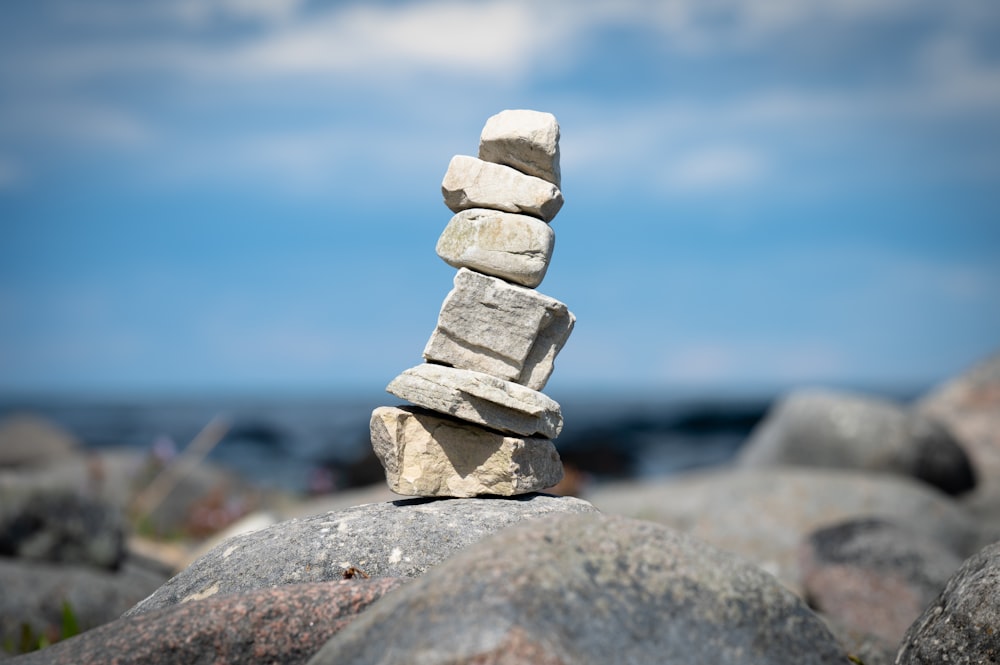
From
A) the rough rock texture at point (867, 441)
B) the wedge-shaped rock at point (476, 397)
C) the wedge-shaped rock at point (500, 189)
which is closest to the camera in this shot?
the wedge-shaped rock at point (476, 397)

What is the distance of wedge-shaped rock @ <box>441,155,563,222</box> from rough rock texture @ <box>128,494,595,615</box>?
1.89 metres

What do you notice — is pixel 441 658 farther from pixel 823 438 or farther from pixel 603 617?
pixel 823 438

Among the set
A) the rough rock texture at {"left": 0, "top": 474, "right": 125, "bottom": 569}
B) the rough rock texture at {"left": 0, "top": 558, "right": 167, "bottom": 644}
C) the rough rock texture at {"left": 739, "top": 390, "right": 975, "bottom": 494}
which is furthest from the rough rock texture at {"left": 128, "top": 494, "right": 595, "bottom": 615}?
the rough rock texture at {"left": 739, "top": 390, "right": 975, "bottom": 494}

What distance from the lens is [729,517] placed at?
1322 cm

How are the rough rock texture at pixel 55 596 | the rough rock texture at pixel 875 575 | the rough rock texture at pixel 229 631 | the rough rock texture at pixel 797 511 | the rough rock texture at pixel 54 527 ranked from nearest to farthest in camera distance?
1. the rough rock texture at pixel 229 631
2. the rough rock texture at pixel 875 575
3. the rough rock texture at pixel 55 596
4. the rough rock texture at pixel 54 527
5. the rough rock texture at pixel 797 511

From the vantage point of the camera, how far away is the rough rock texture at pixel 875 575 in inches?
373

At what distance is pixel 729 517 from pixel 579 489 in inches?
175

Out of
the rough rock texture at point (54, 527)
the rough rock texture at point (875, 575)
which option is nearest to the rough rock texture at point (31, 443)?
the rough rock texture at point (54, 527)

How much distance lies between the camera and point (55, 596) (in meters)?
10.1

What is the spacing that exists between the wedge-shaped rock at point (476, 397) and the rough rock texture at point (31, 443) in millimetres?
18085

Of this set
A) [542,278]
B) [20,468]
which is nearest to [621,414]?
[20,468]

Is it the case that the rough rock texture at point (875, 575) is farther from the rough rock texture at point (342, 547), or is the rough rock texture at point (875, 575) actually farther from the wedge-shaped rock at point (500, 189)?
the wedge-shaped rock at point (500, 189)

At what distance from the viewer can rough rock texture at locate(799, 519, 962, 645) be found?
947cm

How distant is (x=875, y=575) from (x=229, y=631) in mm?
7603
